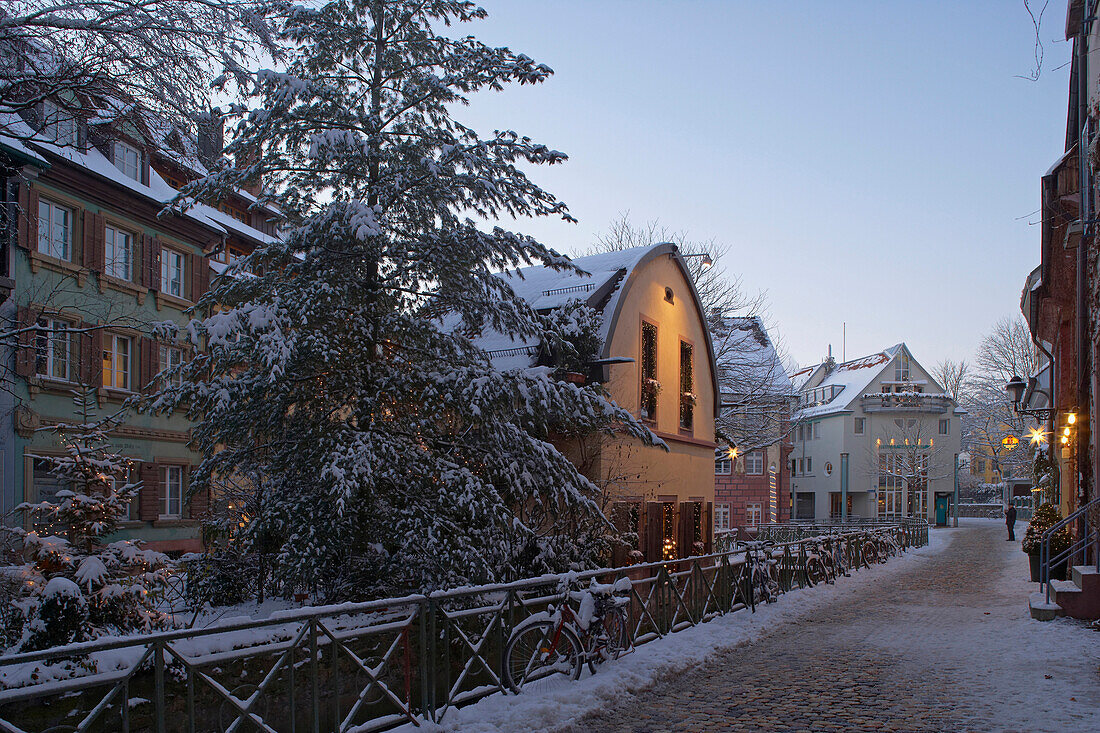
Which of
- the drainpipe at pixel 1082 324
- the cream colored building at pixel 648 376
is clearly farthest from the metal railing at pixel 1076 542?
the cream colored building at pixel 648 376

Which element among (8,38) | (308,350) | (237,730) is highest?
(8,38)

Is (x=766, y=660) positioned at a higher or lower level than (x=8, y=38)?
lower

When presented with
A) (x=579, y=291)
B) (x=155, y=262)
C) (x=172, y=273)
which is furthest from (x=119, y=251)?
(x=579, y=291)

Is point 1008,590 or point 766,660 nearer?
point 766,660

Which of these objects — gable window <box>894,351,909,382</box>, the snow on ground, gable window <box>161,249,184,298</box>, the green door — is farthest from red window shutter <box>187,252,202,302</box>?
the green door

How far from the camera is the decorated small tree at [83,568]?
721 cm

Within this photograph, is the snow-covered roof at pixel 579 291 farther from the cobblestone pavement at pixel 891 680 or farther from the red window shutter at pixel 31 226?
the red window shutter at pixel 31 226

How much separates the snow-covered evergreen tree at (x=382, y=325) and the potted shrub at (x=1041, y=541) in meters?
8.64

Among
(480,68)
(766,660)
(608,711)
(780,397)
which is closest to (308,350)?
(480,68)

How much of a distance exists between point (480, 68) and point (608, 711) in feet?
23.7

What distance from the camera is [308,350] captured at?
9172mm

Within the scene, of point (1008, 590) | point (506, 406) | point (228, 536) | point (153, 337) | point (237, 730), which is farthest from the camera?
point (1008, 590)

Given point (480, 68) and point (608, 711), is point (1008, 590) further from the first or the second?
point (480, 68)

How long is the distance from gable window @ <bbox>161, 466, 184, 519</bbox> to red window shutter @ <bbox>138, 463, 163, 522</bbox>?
1.04 feet
